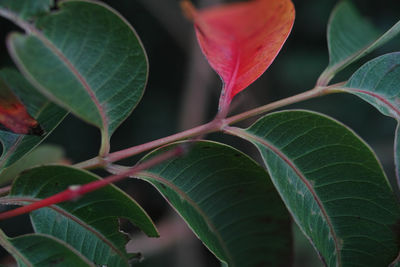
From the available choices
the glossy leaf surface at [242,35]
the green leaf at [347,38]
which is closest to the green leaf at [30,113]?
the glossy leaf surface at [242,35]

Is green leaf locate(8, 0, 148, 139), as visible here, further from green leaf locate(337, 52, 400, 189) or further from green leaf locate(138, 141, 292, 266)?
green leaf locate(337, 52, 400, 189)

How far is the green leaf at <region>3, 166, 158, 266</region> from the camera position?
25.2 inches

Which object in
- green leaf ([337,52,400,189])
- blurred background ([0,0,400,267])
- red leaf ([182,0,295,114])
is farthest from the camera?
blurred background ([0,0,400,267])

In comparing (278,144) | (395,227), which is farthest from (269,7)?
(395,227)

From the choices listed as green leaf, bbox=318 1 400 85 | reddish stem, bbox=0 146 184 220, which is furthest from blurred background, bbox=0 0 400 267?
reddish stem, bbox=0 146 184 220

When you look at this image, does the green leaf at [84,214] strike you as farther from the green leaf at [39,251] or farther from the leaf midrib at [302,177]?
the leaf midrib at [302,177]

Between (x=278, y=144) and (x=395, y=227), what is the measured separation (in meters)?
0.21

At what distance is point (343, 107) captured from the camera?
256 cm

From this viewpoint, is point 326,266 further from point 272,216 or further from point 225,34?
point 225,34

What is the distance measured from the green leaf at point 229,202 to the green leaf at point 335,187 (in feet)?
0.14

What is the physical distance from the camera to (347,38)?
3.58ft

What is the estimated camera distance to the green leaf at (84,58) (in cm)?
56

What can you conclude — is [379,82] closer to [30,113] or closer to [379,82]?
[379,82]

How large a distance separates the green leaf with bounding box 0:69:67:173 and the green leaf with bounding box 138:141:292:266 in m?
0.17
